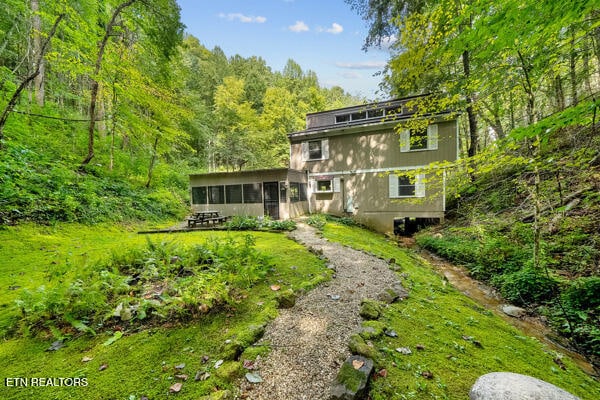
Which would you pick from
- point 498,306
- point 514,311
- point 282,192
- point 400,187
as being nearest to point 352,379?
point 514,311

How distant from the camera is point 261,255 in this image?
171 inches

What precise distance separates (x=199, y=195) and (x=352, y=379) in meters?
13.5

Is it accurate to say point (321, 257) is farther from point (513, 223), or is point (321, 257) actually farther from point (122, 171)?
point (122, 171)

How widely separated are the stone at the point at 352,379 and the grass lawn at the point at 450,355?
0.12 meters

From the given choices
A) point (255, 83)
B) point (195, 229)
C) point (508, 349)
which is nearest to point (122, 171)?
point (195, 229)

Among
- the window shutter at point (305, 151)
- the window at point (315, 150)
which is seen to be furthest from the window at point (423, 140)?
the window shutter at point (305, 151)

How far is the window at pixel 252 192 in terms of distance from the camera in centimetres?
1230

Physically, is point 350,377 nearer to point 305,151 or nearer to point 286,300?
point 286,300

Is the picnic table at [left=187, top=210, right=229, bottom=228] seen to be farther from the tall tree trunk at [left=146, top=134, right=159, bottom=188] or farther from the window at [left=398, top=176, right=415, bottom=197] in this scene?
the window at [left=398, top=176, right=415, bottom=197]

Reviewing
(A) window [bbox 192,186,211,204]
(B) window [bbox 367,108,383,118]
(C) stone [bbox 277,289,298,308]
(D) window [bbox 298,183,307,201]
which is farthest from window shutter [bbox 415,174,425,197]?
(A) window [bbox 192,186,211,204]

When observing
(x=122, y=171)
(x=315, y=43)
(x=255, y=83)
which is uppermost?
(x=255, y=83)

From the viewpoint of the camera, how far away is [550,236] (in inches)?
248

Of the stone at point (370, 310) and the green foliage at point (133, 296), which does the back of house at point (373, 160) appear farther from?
the green foliage at point (133, 296)

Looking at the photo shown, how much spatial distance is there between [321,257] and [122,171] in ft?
41.1
